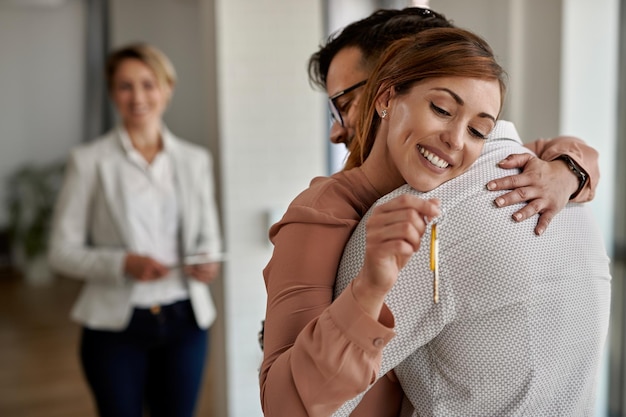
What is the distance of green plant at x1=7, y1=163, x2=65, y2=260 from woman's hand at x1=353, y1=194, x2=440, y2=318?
7935 millimetres

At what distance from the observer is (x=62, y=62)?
9.15m

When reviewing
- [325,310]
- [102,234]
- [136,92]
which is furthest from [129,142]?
[325,310]

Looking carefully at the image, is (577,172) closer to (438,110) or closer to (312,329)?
(438,110)

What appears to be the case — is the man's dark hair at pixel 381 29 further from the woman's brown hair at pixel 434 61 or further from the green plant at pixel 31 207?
the green plant at pixel 31 207

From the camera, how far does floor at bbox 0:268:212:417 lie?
469 centimetres

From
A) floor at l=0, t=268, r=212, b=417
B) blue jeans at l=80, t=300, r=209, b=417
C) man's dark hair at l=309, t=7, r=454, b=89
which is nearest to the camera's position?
man's dark hair at l=309, t=7, r=454, b=89

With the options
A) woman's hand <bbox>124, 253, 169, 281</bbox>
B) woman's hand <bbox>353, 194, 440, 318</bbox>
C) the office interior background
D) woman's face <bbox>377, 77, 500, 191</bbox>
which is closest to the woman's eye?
woman's face <bbox>377, 77, 500, 191</bbox>

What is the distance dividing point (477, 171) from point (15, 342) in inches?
230

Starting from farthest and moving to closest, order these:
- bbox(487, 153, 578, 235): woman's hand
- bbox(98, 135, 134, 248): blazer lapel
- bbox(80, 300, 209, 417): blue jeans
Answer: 1. bbox(98, 135, 134, 248): blazer lapel
2. bbox(80, 300, 209, 417): blue jeans
3. bbox(487, 153, 578, 235): woman's hand

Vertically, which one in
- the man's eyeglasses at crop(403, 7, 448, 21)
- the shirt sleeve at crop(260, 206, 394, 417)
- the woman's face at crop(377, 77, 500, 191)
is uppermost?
the man's eyeglasses at crop(403, 7, 448, 21)

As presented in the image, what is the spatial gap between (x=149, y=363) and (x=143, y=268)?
399 millimetres

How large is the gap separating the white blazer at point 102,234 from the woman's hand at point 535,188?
2120 mm

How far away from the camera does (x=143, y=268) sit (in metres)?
2.90

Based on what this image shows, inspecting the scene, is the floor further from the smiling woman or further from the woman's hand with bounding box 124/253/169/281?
the smiling woman
